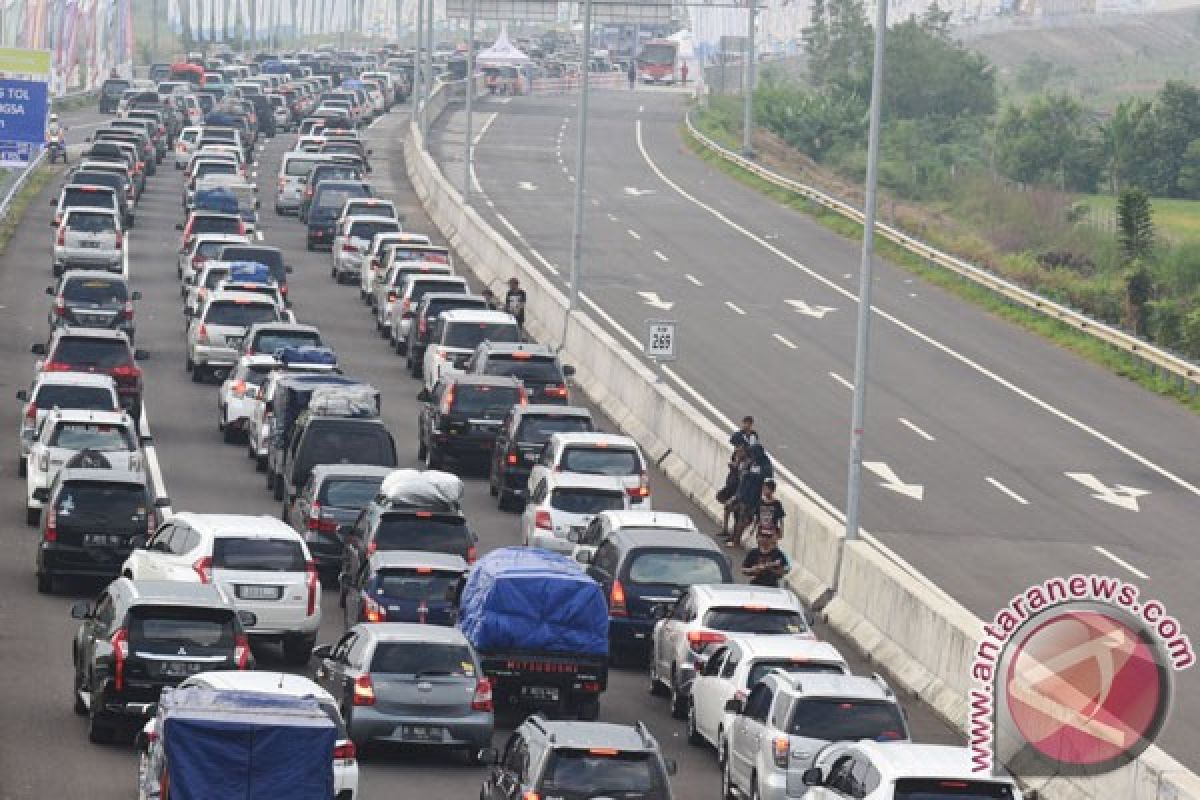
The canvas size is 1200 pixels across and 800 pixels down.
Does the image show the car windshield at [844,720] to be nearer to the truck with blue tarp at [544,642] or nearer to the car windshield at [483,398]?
the truck with blue tarp at [544,642]

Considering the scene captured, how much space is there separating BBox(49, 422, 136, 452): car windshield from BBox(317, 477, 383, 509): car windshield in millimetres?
3878

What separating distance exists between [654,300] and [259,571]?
3386 cm

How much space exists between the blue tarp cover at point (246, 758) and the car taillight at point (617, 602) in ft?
36.2

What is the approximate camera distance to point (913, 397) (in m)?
52.6

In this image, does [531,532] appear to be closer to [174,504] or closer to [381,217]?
[174,504]

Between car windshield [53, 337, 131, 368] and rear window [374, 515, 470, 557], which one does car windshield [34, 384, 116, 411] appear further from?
rear window [374, 515, 470, 557]

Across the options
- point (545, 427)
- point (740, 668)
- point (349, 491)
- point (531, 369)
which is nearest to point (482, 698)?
point (740, 668)

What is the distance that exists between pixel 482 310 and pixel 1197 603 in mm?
19008

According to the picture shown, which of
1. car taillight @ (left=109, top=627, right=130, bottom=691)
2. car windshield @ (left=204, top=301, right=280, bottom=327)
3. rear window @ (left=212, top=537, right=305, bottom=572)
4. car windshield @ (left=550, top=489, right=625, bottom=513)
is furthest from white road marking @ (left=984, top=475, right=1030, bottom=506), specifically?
car taillight @ (left=109, top=627, right=130, bottom=691)

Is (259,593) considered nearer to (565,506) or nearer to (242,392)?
(565,506)

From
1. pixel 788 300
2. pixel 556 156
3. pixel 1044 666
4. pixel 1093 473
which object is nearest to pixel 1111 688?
pixel 1044 666

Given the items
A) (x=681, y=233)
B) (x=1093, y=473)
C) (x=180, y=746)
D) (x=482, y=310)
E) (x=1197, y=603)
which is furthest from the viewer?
(x=681, y=233)

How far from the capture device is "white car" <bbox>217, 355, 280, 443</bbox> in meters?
44.6

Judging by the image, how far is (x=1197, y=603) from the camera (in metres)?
36.3
